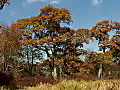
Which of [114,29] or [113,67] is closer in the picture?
[114,29]

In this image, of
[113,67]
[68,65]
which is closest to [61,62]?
[68,65]

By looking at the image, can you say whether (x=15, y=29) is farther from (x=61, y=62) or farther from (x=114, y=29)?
(x=114, y=29)

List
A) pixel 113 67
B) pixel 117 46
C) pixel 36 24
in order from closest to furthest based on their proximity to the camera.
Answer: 1. pixel 36 24
2. pixel 117 46
3. pixel 113 67

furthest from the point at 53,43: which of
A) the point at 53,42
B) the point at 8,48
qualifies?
the point at 8,48

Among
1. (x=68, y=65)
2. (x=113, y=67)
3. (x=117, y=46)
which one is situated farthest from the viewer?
→ (x=113, y=67)

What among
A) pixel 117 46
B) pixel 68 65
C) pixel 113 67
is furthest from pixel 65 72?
pixel 113 67

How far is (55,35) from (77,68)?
5141 mm

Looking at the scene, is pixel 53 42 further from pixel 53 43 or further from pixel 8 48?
pixel 8 48

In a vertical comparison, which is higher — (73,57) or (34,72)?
(73,57)


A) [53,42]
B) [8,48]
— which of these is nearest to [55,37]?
[53,42]

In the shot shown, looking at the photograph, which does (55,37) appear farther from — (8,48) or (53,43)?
(8,48)

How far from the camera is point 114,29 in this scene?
28750mm

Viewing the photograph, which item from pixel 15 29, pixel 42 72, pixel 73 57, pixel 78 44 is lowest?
pixel 42 72

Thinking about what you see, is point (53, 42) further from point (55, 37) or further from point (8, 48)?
point (8, 48)
